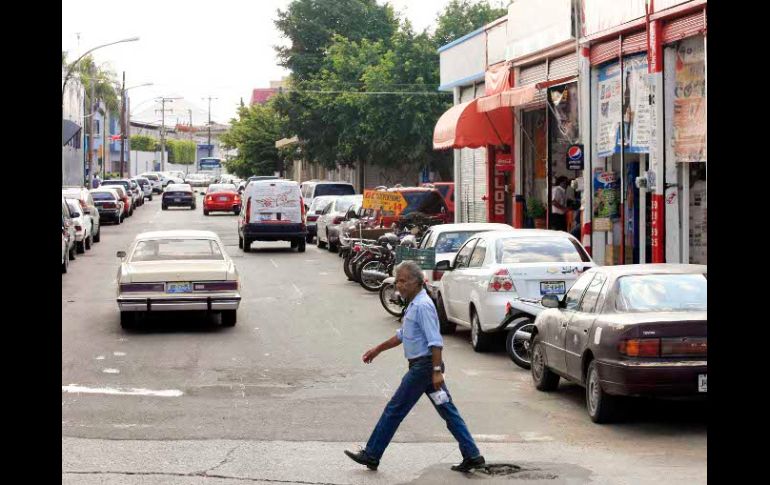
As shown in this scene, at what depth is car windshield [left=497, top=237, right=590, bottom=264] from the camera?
1675cm

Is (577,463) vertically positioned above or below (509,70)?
below

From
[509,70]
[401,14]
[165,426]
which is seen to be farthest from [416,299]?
[401,14]

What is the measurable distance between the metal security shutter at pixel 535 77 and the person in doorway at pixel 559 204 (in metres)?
1.85

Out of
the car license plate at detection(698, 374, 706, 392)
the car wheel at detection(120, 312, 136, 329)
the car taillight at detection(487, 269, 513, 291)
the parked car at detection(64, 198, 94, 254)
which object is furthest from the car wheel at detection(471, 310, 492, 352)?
the parked car at detection(64, 198, 94, 254)

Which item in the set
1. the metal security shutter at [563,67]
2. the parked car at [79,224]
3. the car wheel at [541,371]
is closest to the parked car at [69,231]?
the parked car at [79,224]

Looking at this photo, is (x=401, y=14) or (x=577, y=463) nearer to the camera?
(x=577, y=463)

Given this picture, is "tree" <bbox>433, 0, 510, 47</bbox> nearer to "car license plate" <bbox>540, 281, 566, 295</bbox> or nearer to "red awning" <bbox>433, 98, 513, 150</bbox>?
"red awning" <bbox>433, 98, 513, 150</bbox>

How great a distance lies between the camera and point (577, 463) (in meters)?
10.2

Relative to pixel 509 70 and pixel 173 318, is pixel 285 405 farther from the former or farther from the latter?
pixel 509 70

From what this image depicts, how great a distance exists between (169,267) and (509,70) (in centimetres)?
1586

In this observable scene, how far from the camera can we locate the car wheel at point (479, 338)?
16859mm

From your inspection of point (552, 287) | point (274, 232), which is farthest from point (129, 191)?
point (552, 287)
